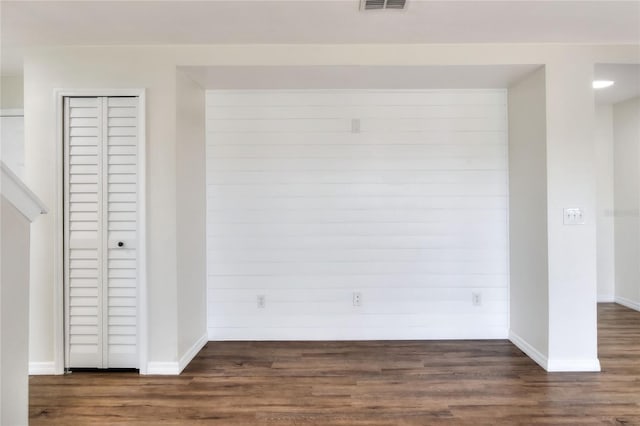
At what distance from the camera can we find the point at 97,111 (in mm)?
2904

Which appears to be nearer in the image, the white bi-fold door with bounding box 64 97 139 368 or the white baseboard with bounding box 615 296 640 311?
the white bi-fold door with bounding box 64 97 139 368

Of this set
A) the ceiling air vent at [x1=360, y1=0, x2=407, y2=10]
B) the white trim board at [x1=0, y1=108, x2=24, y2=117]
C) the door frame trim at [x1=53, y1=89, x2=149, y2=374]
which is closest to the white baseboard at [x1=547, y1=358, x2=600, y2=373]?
the ceiling air vent at [x1=360, y1=0, x2=407, y2=10]

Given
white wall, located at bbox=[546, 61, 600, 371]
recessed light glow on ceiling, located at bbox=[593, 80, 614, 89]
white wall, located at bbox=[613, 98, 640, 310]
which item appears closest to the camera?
white wall, located at bbox=[546, 61, 600, 371]

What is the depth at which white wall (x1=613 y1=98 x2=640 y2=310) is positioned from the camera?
4.36 m

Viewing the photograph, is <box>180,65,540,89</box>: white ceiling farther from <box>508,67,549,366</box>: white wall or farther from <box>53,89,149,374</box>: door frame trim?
<box>53,89,149,374</box>: door frame trim

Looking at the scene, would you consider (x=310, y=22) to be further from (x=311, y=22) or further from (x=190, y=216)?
(x=190, y=216)

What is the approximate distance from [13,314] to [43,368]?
1.39 m

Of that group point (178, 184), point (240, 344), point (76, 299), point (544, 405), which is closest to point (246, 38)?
point (178, 184)

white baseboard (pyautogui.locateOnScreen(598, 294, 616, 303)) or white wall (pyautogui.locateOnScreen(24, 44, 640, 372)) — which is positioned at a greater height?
white wall (pyautogui.locateOnScreen(24, 44, 640, 372))

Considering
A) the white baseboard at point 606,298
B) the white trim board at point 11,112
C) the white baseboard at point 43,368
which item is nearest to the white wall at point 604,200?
the white baseboard at point 606,298

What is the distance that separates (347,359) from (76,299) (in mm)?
2199

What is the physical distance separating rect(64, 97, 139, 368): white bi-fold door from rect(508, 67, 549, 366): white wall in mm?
3163

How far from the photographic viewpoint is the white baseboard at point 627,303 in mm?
4395

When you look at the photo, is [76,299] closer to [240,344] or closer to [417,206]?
[240,344]
